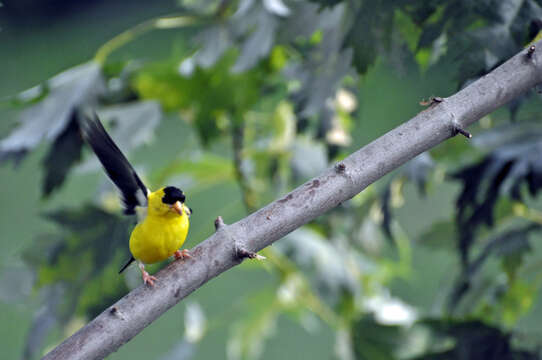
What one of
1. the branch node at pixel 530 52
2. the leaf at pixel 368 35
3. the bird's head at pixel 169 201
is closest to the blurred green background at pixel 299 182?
the leaf at pixel 368 35

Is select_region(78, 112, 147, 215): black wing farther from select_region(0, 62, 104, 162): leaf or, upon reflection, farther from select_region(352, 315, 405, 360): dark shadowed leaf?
select_region(352, 315, 405, 360): dark shadowed leaf

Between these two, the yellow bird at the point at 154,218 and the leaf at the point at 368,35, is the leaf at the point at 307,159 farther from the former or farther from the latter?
the yellow bird at the point at 154,218

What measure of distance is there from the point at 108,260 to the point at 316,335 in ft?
3.49

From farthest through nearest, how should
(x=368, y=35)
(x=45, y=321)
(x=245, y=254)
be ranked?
(x=45, y=321) < (x=368, y=35) < (x=245, y=254)

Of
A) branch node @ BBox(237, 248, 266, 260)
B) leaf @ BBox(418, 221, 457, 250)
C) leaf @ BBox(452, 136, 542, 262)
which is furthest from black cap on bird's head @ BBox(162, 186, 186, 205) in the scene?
leaf @ BBox(418, 221, 457, 250)

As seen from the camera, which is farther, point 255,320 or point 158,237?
point 255,320

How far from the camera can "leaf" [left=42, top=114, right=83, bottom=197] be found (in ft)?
2.62

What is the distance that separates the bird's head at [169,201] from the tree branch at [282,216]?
78mm

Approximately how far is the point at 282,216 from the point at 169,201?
0.12 m

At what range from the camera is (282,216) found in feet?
1.28

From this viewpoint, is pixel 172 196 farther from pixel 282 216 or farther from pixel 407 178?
pixel 407 178

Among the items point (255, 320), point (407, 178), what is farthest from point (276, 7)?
point (255, 320)

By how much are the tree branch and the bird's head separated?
0.26ft

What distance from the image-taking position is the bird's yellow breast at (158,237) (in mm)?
479
